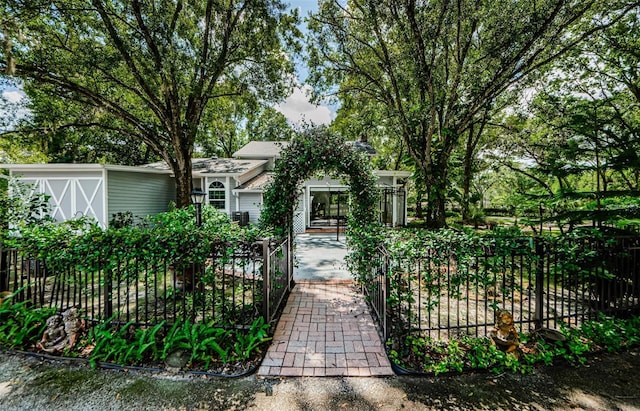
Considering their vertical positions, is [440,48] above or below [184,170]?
above

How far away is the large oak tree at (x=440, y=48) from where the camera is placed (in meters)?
6.86

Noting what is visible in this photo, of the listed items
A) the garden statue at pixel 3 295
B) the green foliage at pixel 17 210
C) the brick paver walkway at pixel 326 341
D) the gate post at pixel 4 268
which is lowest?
the brick paver walkway at pixel 326 341

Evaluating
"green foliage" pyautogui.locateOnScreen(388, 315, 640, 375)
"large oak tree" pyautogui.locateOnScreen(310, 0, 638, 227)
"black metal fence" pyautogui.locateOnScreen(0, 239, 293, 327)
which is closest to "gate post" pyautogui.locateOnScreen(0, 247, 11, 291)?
"black metal fence" pyautogui.locateOnScreen(0, 239, 293, 327)

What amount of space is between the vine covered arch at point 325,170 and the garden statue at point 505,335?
6.33 ft

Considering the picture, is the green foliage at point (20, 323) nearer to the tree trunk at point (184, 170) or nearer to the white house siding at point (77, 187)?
the tree trunk at point (184, 170)

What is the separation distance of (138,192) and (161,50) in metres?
7.07

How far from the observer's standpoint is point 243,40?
8.75m

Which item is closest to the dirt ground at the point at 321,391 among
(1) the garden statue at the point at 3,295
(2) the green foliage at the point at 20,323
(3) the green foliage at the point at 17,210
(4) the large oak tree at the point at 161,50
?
(2) the green foliage at the point at 20,323

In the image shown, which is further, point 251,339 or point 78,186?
point 78,186

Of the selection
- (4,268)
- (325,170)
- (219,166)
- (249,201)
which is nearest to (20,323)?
(4,268)

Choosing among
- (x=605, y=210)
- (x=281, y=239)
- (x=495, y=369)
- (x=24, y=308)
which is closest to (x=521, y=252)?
(x=495, y=369)

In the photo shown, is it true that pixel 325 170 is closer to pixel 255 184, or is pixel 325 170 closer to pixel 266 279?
pixel 266 279

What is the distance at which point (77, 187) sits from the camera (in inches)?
401

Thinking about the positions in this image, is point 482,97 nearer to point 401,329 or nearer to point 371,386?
point 401,329
